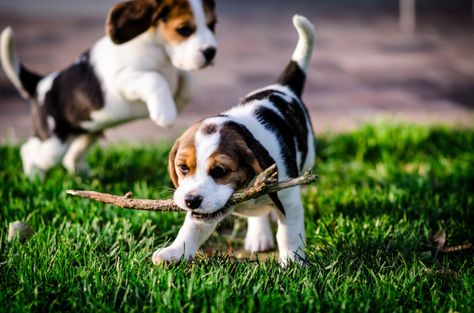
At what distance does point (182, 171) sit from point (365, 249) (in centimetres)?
113

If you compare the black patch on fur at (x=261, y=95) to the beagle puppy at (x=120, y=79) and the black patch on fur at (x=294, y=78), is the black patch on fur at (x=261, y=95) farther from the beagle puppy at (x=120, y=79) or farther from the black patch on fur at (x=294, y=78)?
the beagle puppy at (x=120, y=79)

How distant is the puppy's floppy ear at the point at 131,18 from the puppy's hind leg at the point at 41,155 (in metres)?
0.89

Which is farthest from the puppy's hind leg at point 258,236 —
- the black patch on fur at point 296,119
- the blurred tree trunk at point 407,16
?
the blurred tree trunk at point 407,16

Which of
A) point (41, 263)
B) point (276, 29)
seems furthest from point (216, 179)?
point (276, 29)

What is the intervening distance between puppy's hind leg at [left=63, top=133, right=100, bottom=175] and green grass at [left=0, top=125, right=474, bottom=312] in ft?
0.50

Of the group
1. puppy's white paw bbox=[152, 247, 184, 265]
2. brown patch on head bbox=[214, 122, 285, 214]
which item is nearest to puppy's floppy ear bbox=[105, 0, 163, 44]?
brown patch on head bbox=[214, 122, 285, 214]

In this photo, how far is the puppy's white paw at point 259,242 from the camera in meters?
3.80

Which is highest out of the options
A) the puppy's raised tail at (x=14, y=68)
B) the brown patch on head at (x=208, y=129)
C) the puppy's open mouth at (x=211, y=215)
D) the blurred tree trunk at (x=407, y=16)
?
the puppy's raised tail at (x=14, y=68)

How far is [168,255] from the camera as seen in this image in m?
3.15

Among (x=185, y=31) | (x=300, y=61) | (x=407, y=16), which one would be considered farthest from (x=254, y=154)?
(x=407, y=16)

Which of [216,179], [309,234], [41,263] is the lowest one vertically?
[309,234]

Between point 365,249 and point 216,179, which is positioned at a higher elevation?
point 216,179

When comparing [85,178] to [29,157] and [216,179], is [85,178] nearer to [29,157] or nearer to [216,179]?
[29,157]

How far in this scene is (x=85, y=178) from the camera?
4.80 m
